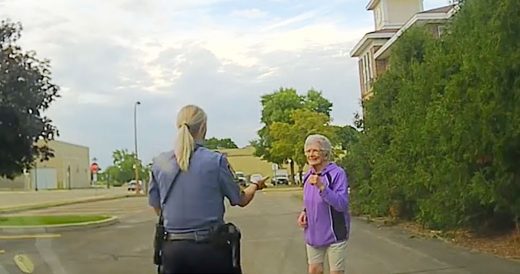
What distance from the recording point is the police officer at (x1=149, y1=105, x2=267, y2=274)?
4.38 metres

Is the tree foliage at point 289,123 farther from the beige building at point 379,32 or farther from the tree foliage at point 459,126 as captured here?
the tree foliage at point 459,126

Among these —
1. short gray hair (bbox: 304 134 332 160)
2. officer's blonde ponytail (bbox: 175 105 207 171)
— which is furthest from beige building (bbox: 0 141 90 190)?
officer's blonde ponytail (bbox: 175 105 207 171)

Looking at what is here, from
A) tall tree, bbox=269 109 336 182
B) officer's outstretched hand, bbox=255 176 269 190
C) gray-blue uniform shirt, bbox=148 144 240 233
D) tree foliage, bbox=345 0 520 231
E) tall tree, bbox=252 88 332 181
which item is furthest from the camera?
tall tree, bbox=252 88 332 181

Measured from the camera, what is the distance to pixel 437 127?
14.2 meters

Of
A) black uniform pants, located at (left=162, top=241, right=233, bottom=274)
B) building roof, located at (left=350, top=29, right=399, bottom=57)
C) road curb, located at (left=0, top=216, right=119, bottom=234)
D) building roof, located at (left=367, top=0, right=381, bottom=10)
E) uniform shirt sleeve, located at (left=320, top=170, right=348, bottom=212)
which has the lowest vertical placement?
road curb, located at (left=0, top=216, right=119, bottom=234)

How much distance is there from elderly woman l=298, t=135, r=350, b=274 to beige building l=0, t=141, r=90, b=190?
8240 cm

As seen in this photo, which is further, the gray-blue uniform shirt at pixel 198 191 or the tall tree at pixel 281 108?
the tall tree at pixel 281 108

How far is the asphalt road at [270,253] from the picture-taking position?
1189 cm

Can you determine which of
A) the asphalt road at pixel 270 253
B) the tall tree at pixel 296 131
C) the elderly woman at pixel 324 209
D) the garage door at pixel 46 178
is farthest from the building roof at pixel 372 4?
the garage door at pixel 46 178

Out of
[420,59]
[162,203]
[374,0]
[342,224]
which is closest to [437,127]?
[420,59]

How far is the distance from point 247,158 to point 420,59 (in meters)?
66.0

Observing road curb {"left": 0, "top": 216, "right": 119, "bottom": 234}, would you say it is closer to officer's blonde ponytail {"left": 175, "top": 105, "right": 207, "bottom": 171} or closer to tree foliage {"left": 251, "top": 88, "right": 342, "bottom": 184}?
officer's blonde ponytail {"left": 175, "top": 105, "right": 207, "bottom": 171}

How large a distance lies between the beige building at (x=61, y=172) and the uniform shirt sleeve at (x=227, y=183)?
84190 mm

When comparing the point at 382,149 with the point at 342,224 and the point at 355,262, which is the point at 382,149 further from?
the point at 342,224
